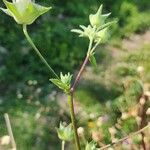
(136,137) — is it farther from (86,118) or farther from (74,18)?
(74,18)

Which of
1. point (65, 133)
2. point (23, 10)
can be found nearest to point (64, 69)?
point (65, 133)

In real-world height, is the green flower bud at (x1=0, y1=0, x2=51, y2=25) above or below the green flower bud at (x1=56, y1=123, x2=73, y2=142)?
above

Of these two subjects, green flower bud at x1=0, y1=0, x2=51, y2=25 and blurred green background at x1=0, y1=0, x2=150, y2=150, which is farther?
blurred green background at x1=0, y1=0, x2=150, y2=150

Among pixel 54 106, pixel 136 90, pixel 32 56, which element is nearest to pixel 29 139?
pixel 54 106

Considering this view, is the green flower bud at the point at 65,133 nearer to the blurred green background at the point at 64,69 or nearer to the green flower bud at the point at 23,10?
the green flower bud at the point at 23,10

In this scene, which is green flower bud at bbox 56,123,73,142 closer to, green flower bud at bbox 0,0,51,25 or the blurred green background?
green flower bud at bbox 0,0,51,25

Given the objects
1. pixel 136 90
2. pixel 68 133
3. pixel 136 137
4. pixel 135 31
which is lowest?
pixel 135 31

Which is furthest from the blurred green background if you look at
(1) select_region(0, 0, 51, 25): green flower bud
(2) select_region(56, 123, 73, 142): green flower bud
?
(1) select_region(0, 0, 51, 25): green flower bud

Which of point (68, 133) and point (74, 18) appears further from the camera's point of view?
point (74, 18)

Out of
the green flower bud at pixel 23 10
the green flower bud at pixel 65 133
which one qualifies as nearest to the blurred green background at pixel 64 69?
the green flower bud at pixel 65 133
